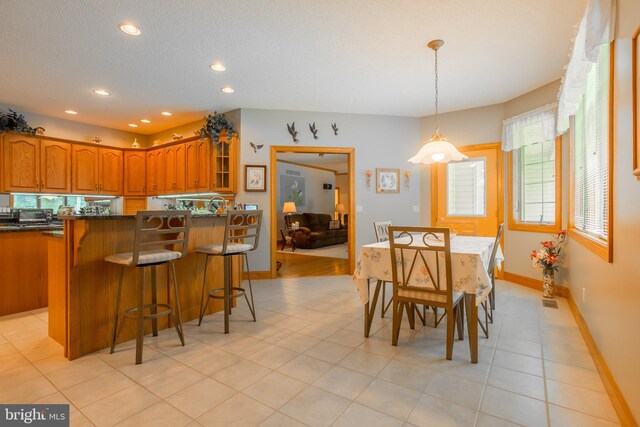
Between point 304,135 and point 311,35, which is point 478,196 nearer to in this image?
point 304,135

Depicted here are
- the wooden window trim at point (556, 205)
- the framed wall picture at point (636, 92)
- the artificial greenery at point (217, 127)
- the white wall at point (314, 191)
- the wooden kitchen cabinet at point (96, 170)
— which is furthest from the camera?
the white wall at point (314, 191)

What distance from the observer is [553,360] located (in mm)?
2129

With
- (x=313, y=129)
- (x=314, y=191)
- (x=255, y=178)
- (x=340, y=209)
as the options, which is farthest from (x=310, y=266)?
(x=340, y=209)

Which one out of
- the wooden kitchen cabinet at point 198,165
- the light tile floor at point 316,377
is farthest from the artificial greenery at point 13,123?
the light tile floor at point 316,377

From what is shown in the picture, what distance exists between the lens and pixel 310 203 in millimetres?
10219

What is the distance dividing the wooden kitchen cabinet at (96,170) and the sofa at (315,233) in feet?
13.6

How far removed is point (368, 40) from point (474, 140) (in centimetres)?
276

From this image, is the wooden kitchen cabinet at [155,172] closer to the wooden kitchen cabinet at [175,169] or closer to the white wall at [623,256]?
the wooden kitchen cabinet at [175,169]

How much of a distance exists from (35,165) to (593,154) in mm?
7106

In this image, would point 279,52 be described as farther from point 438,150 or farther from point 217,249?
point 217,249

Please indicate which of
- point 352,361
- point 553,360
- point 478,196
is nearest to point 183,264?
point 352,361

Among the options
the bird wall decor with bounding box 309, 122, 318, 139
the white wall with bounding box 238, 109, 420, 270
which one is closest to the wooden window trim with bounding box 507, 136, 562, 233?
the white wall with bounding box 238, 109, 420, 270

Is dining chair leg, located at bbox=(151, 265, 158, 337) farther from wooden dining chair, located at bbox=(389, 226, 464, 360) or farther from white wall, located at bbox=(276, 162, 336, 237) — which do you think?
white wall, located at bbox=(276, 162, 336, 237)

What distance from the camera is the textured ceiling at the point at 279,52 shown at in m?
2.42
